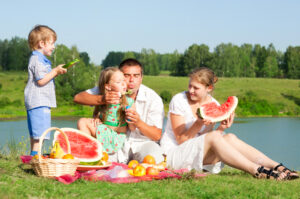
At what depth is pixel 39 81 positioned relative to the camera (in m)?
5.86

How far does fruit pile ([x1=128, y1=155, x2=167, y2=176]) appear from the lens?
506 cm

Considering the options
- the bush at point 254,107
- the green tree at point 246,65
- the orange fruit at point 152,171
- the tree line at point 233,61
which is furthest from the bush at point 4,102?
the green tree at point 246,65

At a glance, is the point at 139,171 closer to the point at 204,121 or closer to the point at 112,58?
the point at 204,121

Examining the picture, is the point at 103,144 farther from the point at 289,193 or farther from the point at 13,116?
the point at 13,116

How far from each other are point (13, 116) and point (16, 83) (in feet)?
40.8

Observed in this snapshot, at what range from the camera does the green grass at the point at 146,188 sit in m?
4.04

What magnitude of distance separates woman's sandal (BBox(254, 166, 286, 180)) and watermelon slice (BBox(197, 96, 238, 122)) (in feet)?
2.92

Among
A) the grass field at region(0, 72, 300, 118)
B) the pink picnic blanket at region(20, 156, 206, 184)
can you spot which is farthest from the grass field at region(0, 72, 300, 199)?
the grass field at region(0, 72, 300, 118)

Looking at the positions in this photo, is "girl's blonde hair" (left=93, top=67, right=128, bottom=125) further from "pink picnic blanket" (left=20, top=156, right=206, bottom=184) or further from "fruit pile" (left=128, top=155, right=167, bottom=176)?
"pink picnic blanket" (left=20, top=156, right=206, bottom=184)

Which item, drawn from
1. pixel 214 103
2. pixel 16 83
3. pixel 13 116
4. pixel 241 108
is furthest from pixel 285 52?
pixel 214 103

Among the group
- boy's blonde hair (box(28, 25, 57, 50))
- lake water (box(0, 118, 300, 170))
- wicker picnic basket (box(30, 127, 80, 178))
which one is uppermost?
boy's blonde hair (box(28, 25, 57, 50))

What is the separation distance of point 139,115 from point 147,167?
0.88 metres

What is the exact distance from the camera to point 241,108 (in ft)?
152

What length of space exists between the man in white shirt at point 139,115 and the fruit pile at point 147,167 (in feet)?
0.61
